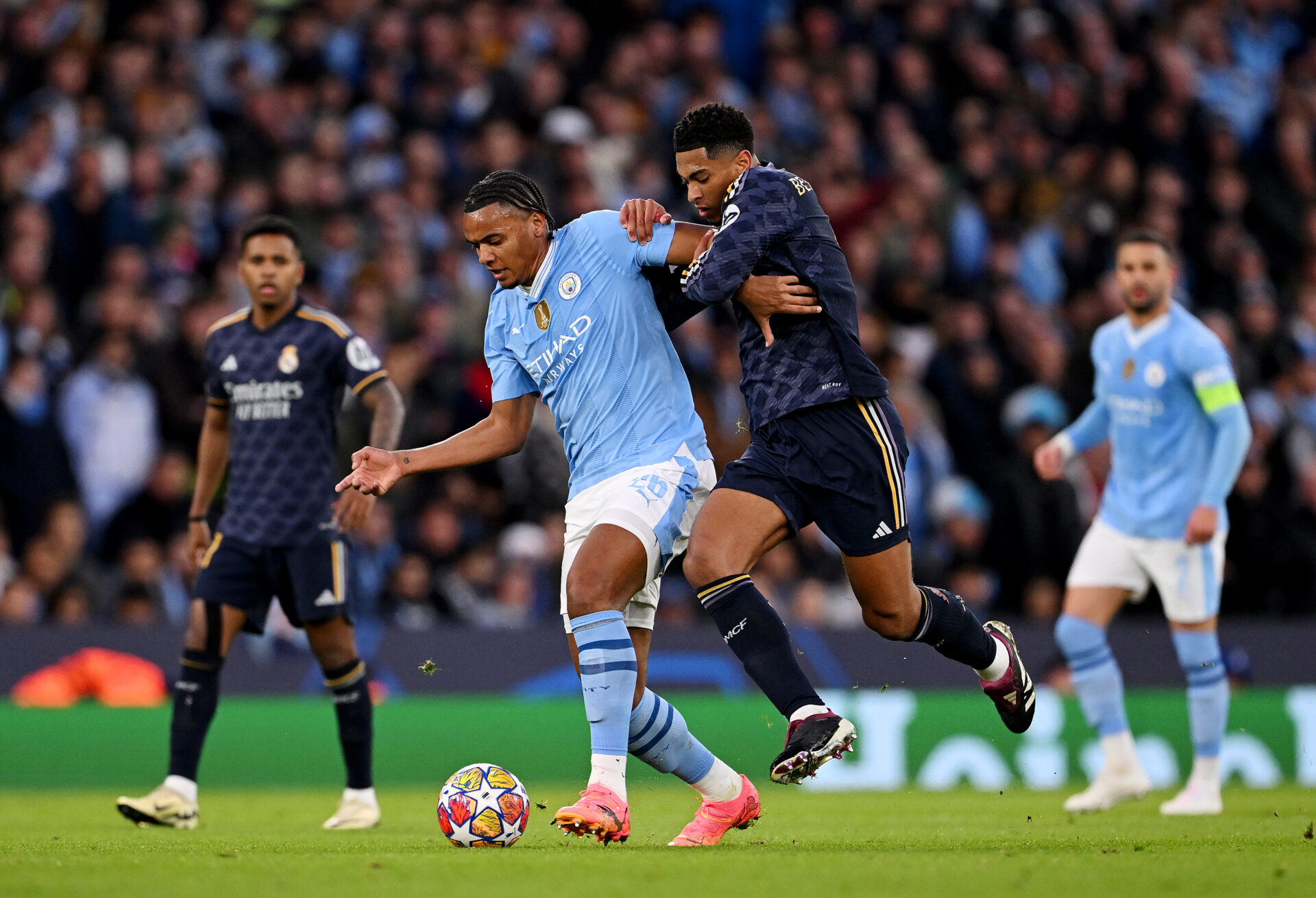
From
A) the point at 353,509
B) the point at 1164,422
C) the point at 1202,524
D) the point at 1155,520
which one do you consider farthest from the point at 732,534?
the point at 1164,422

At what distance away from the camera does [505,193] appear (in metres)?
Answer: 6.32

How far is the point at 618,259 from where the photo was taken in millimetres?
6371

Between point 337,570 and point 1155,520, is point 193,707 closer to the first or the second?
point 337,570

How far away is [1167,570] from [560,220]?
6442mm

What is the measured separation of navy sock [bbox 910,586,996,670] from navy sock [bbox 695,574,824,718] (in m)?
0.65

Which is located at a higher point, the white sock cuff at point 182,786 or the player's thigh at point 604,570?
the player's thigh at point 604,570

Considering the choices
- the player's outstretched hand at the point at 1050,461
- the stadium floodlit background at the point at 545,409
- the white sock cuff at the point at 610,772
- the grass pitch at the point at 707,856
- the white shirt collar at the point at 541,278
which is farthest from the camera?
the stadium floodlit background at the point at 545,409

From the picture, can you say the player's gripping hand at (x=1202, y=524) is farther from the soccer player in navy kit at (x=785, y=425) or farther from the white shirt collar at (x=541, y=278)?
the white shirt collar at (x=541, y=278)

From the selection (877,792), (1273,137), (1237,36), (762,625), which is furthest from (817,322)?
(1237,36)

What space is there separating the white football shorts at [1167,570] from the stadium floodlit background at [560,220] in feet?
9.83

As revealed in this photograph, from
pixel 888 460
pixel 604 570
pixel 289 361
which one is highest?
pixel 289 361

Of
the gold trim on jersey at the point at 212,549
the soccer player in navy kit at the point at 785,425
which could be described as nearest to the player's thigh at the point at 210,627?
the gold trim on jersey at the point at 212,549

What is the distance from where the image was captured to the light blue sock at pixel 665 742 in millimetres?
A: 6301

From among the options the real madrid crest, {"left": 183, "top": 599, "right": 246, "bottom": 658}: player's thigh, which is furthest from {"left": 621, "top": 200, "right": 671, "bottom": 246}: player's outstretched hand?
{"left": 183, "top": 599, "right": 246, "bottom": 658}: player's thigh
